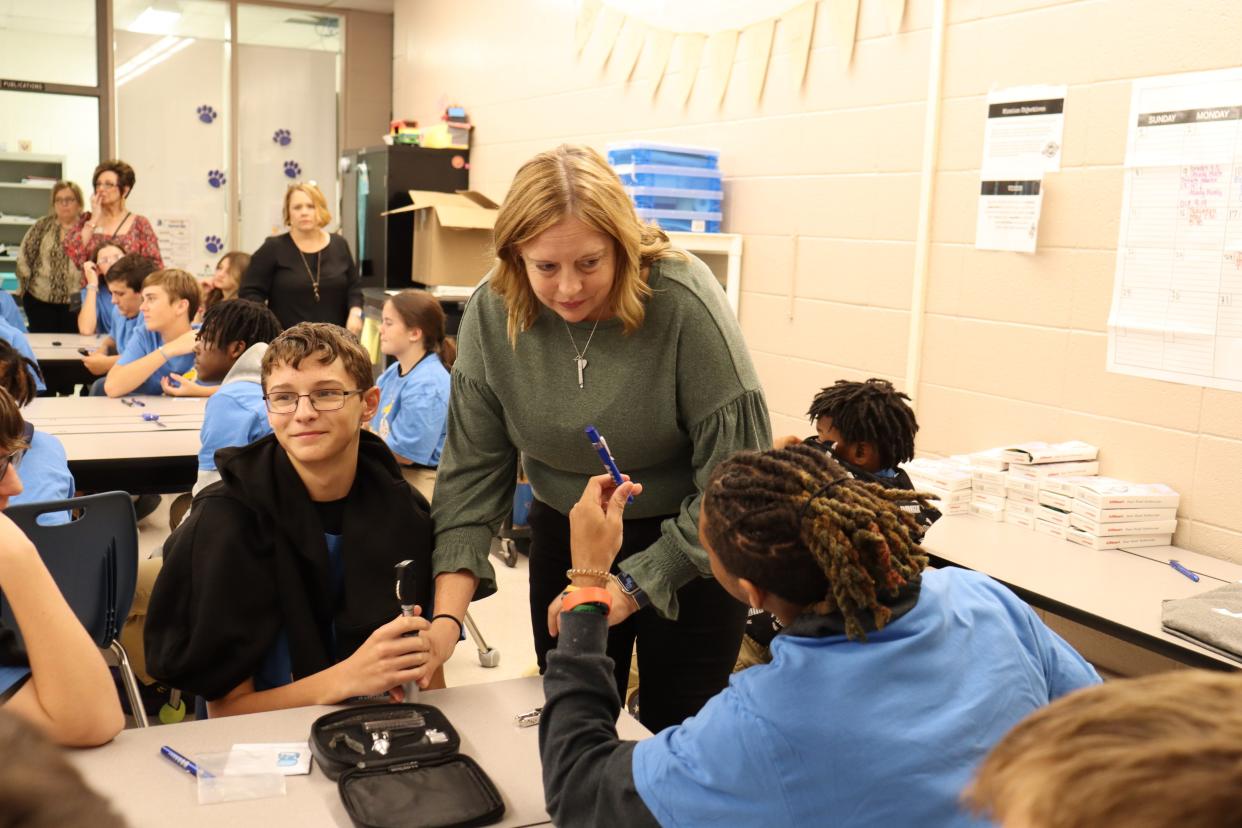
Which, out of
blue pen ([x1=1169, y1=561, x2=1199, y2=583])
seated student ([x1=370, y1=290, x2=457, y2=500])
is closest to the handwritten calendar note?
blue pen ([x1=1169, y1=561, x2=1199, y2=583])

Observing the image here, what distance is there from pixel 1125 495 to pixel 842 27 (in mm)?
1872

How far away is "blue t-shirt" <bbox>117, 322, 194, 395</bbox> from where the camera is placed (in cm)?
461

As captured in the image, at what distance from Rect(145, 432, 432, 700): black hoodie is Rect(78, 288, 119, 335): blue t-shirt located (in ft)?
15.3

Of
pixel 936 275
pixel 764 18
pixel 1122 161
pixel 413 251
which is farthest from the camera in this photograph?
pixel 413 251

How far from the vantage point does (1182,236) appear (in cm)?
281

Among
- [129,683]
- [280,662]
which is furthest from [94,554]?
[280,662]

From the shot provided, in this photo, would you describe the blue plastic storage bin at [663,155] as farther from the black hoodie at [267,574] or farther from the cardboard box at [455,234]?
the black hoodie at [267,574]

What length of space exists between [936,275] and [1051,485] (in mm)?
869

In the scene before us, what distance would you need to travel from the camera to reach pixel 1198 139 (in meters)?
2.75

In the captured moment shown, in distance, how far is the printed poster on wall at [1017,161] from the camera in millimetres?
3121

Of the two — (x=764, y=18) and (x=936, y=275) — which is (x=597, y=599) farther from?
(x=764, y=18)

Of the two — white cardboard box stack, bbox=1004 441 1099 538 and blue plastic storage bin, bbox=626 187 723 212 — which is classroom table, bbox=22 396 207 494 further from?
white cardboard box stack, bbox=1004 441 1099 538

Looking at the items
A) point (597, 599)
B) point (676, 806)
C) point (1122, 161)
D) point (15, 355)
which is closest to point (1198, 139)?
point (1122, 161)

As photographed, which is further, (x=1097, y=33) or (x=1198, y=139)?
(x=1097, y=33)
